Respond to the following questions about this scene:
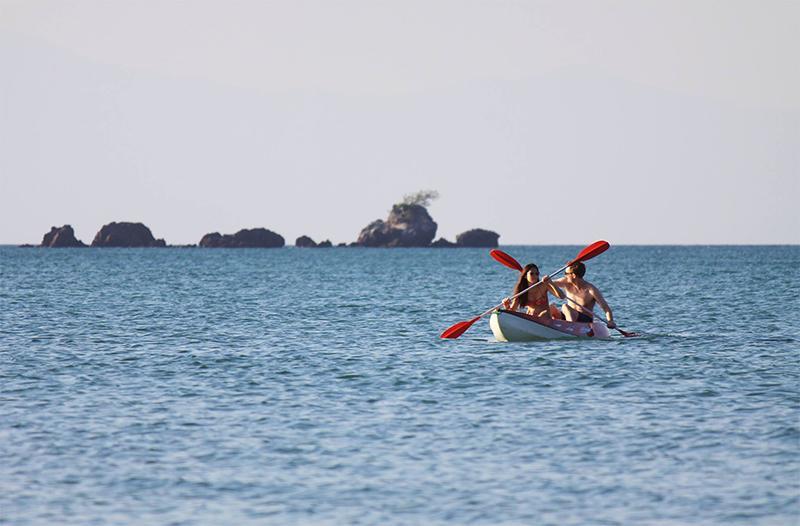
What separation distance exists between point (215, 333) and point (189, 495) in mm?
22160

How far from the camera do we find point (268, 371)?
977 inches

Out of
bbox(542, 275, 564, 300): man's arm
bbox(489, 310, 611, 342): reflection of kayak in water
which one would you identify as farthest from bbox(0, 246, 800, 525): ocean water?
bbox(542, 275, 564, 300): man's arm

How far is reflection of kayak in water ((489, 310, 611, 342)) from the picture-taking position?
1157 inches

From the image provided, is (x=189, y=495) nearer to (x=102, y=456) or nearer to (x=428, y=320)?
(x=102, y=456)

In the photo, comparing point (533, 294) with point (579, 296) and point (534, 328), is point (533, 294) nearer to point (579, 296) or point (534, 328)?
point (534, 328)

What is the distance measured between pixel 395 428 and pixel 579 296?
13399 mm

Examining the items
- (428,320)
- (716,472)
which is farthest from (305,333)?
(716,472)

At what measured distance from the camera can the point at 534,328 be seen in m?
29.6

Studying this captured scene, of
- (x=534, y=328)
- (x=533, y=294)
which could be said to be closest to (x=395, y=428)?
(x=534, y=328)

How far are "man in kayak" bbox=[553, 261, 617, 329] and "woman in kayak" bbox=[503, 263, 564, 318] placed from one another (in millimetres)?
273

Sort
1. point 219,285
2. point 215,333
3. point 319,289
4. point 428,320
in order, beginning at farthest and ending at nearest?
point 219,285
point 319,289
point 428,320
point 215,333

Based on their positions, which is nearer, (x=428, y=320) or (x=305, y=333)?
(x=305, y=333)

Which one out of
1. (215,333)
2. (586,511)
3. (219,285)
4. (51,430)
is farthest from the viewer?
(219,285)

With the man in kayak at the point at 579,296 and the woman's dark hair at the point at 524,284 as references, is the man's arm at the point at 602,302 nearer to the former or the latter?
the man in kayak at the point at 579,296
